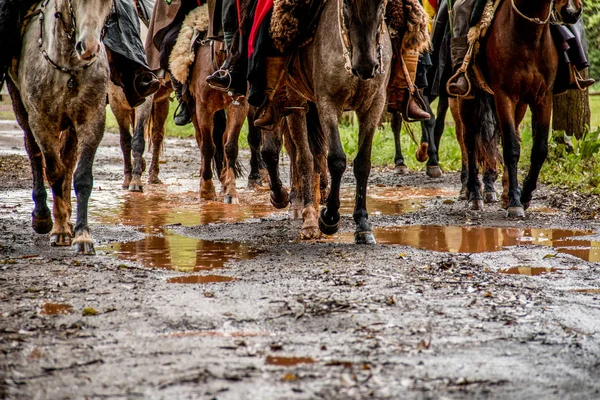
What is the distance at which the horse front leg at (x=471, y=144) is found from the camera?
Answer: 10727 mm

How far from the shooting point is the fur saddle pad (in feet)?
38.1

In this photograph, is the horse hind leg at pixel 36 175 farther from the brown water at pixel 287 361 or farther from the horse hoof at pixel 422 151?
the horse hoof at pixel 422 151

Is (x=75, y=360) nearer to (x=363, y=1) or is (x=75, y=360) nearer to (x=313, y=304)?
(x=313, y=304)

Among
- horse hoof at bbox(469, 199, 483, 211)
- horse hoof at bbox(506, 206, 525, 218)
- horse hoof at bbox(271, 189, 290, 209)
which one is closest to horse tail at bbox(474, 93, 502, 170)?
horse hoof at bbox(469, 199, 483, 211)

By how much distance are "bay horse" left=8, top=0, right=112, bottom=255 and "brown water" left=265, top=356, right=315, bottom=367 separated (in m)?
3.60

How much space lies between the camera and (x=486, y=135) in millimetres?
10977

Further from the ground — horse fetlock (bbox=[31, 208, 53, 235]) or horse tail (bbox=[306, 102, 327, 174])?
horse tail (bbox=[306, 102, 327, 174])

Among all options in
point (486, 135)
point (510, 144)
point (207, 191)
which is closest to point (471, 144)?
point (486, 135)

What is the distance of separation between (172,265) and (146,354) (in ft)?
9.13

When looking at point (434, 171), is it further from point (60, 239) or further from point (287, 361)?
point (287, 361)

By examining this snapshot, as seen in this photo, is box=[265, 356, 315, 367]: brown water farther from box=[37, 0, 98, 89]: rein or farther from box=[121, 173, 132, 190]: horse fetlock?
box=[121, 173, 132, 190]: horse fetlock

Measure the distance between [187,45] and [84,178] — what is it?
4498mm

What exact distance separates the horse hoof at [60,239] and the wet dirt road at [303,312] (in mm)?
156

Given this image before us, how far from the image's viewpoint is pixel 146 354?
13.9ft
